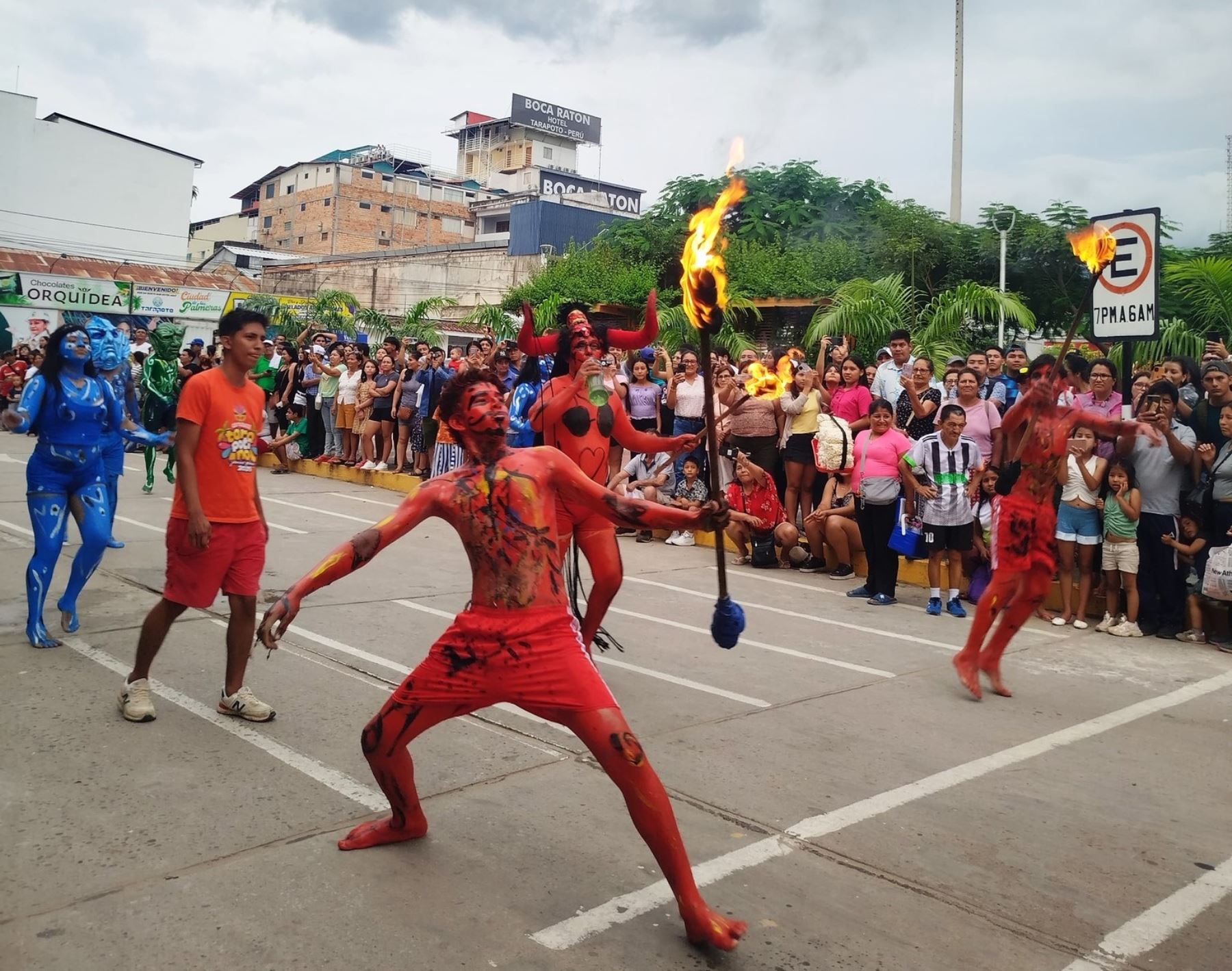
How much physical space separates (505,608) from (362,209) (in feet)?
203

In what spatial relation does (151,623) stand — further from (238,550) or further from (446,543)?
(446,543)

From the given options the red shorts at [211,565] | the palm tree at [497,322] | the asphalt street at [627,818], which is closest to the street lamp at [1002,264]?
the asphalt street at [627,818]

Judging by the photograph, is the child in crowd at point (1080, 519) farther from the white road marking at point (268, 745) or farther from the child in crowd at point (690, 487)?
the white road marking at point (268, 745)

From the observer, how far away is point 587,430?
637cm

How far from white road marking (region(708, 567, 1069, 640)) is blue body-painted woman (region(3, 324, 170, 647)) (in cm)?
536

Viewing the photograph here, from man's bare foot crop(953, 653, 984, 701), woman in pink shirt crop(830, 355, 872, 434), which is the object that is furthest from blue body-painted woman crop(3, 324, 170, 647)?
woman in pink shirt crop(830, 355, 872, 434)

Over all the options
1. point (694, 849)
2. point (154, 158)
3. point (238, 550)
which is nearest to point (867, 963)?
point (694, 849)

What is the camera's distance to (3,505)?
12312 mm

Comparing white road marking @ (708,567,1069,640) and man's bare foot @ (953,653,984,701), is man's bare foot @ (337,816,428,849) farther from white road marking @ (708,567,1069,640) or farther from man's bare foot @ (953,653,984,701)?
white road marking @ (708,567,1069,640)

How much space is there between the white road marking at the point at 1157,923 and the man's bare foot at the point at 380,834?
7.47 feet

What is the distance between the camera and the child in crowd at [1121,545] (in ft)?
27.5

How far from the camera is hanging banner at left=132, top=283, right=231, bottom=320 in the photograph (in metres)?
36.0

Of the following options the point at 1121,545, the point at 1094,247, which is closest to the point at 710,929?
the point at 1094,247

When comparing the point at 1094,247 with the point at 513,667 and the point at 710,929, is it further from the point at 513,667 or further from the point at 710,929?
the point at 710,929
